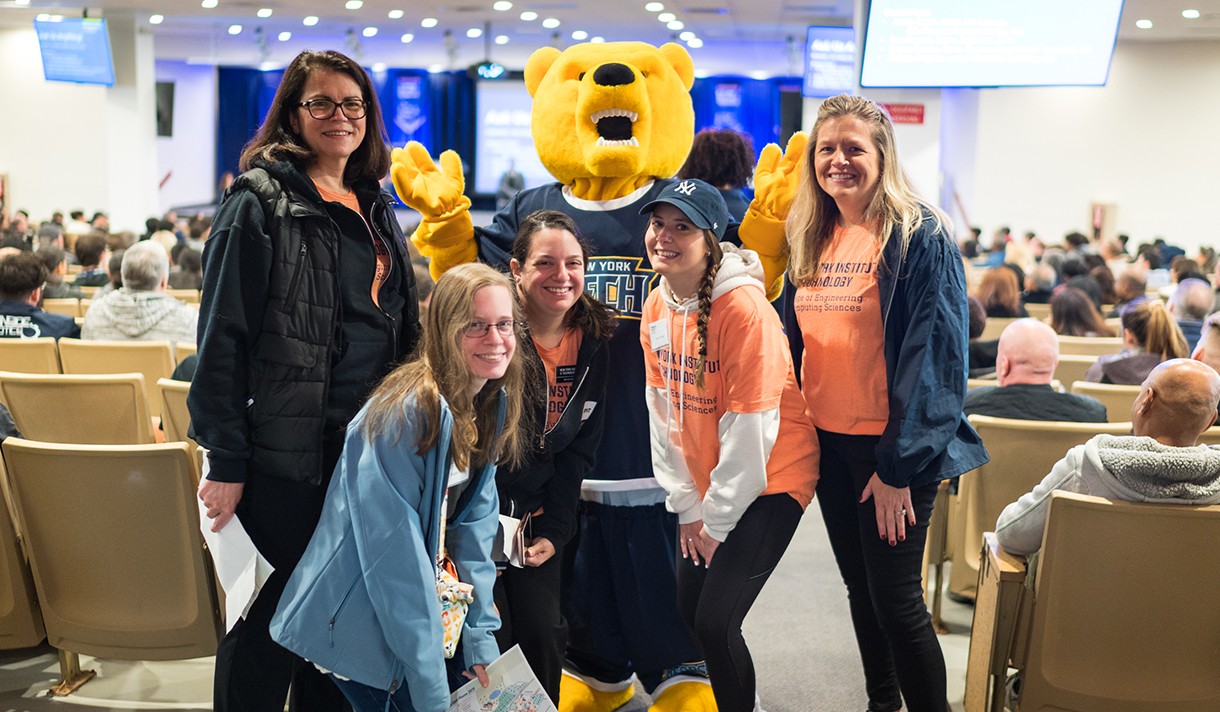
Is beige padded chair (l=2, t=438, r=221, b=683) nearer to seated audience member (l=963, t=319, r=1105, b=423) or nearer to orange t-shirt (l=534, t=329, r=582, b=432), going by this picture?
orange t-shirt (l=534, t=329, r=582, b=432)

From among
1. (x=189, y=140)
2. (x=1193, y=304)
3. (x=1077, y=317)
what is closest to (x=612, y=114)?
(x=1077, y=317)

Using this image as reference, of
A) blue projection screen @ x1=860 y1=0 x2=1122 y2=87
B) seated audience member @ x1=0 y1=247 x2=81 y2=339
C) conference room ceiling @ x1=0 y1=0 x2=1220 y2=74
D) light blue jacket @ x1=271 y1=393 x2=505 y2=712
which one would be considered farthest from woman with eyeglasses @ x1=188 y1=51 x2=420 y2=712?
conference room ceiling @ x1=0 y1=0 x2=1220 y2=74

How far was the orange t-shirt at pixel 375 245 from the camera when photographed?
2.22 meters

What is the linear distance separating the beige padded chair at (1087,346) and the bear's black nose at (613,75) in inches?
126

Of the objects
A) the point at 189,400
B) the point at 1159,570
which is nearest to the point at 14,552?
the point at 189,400

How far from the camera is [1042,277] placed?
8.17 metres

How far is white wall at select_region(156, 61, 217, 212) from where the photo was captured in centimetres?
2014

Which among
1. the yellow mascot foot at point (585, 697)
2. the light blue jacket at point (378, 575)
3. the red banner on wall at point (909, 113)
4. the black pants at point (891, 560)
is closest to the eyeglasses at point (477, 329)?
the light blue jacket at point (378, 575)

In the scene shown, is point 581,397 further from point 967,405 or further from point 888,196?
point 967,405

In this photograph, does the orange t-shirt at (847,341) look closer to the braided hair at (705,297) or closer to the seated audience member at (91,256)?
the braided hair at (705,297)

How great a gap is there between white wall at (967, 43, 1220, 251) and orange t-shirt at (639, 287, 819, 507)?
616 inches

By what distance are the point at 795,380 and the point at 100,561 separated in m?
1.75

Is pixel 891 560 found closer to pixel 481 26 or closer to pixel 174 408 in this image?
pixel 174 408

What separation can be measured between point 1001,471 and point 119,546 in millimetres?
2523
